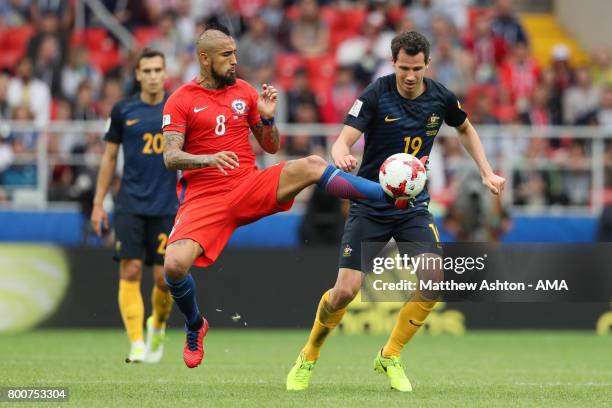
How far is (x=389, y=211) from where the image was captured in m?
9.63

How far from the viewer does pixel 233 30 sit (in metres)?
20.9

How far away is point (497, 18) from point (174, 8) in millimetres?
5397

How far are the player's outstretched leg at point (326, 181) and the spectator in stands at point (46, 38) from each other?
11.7 metres

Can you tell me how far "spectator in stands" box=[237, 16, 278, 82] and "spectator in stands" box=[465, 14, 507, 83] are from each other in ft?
10.8

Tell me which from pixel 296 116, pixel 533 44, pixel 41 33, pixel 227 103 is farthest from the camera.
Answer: pixel 533 44

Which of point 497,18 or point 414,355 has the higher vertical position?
point 497,18

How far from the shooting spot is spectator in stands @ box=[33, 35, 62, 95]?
65.1ft

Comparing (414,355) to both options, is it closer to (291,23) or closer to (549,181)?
(549,181)

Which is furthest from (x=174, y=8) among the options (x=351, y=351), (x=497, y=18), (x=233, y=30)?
(x=351, y=351)

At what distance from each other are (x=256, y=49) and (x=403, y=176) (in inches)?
469

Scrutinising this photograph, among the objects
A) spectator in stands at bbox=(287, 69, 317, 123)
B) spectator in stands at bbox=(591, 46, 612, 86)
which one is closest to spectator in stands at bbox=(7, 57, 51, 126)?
spectator in stands at bbox=(287, 69, 317, 123)

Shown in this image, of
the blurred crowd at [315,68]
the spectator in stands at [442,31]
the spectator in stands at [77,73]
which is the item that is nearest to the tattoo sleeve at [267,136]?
the blurred crowd at [315,68]

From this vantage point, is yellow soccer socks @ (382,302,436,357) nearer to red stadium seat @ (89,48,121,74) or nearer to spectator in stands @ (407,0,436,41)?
red stadium seat @ (89,48,121,74)

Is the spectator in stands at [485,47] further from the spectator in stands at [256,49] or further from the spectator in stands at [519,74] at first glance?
the spectator in stands at [256,49]
